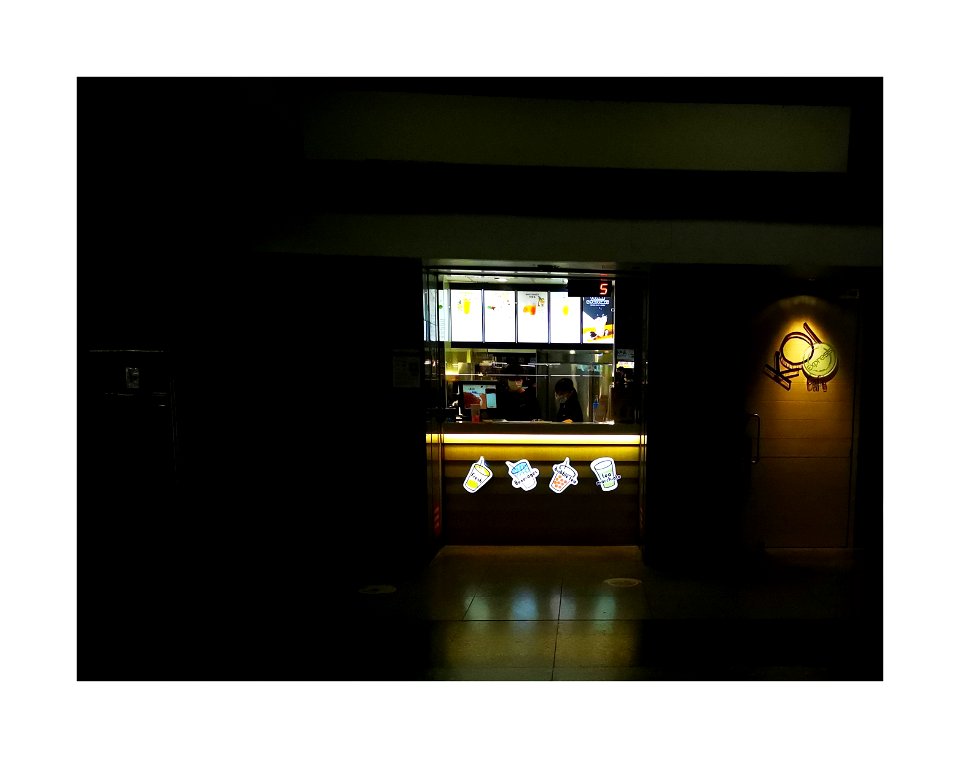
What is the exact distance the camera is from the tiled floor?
432 centimetres

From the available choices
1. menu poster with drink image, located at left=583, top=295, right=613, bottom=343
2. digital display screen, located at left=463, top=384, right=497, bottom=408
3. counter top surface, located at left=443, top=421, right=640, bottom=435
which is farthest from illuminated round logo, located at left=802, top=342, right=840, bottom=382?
digital display screen, located at left=463, top=384, right=497, bottom=408

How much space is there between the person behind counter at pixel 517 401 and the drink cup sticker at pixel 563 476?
70 centimetres

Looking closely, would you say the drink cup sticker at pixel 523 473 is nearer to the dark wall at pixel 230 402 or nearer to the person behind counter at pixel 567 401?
the person behind counter at pixel 567 401

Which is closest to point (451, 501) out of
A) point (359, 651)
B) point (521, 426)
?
point (521, 426)

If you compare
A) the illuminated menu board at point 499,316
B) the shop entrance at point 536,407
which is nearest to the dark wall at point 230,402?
the shop entrance at point 536,407

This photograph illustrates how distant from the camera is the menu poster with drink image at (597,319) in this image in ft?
24.4

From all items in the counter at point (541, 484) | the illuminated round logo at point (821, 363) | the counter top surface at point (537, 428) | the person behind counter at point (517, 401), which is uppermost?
the illuminated round logo at point (821, 363)

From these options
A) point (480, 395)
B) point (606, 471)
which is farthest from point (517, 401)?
point (606, 471)

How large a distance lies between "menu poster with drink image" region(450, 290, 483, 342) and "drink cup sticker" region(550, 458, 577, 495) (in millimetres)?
1869

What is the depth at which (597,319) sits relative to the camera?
24.5ft

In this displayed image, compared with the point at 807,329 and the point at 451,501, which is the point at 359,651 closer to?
the point at 451,501

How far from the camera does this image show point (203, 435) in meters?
5.99

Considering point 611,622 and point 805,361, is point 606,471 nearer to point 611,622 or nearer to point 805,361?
point 611,622

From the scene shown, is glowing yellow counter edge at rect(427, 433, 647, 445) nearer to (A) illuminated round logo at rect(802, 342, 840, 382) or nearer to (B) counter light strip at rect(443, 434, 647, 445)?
(B) counter light strip at rect(443, 434, 647, 445)
